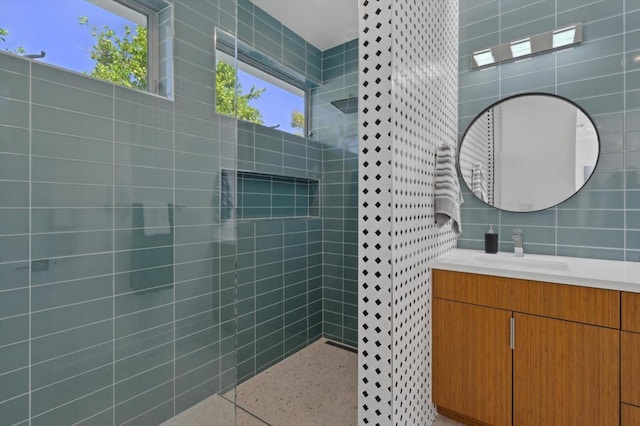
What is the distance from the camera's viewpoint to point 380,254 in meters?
1.18

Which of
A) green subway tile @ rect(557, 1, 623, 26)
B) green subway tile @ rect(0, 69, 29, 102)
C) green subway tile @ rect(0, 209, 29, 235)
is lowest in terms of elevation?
green subway tile @ rect(0, 209, 29, 235)

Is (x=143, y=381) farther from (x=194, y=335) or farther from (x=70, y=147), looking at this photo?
(x=70, y=147)

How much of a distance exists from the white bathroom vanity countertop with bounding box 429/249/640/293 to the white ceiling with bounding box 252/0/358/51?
199 cm

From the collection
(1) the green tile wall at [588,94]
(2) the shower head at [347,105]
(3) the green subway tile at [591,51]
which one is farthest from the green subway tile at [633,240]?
(2) the shower head at [347,105]

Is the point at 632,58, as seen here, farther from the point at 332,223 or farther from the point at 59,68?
the point at 59,68

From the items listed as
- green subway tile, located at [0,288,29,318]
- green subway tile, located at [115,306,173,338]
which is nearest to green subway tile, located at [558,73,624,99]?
green subway tile, located at [115,306,173,338]

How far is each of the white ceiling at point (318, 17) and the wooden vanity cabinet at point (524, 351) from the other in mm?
2070

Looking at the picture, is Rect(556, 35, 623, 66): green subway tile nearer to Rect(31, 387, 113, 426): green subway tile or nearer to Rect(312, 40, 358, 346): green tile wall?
Rect(312, 40, 358, 346): green tile wall

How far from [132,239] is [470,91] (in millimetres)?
2330

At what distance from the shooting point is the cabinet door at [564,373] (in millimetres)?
1233

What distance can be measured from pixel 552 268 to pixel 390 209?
1.12 meters

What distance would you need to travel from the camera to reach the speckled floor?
5.60 feet

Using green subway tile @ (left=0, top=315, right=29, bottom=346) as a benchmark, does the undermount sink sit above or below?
above

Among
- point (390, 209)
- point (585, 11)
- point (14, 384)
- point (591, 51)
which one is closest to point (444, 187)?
point (390, 209)
